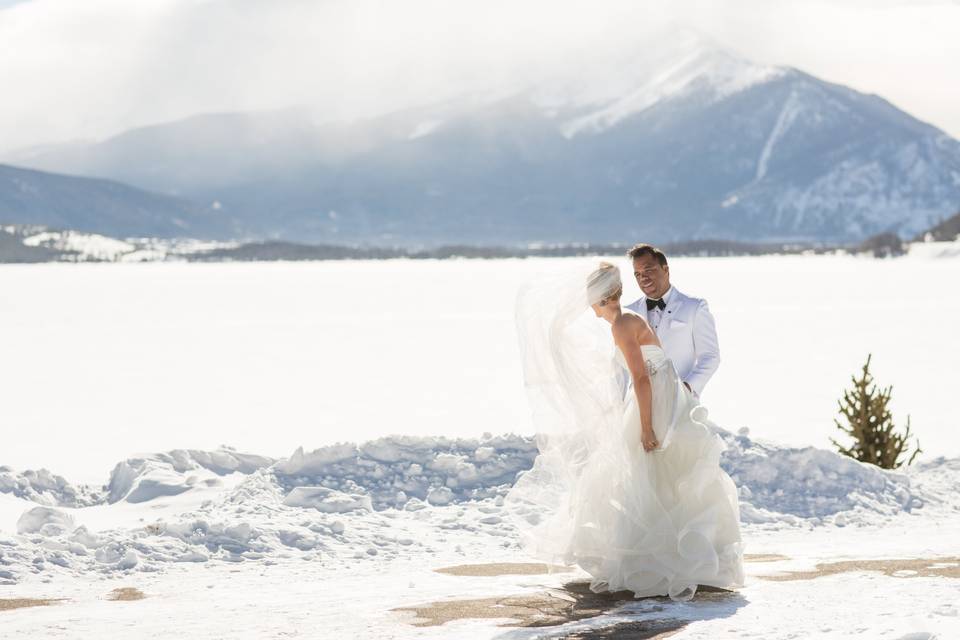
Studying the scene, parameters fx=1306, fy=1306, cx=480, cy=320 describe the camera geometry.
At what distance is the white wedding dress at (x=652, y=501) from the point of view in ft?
25.9

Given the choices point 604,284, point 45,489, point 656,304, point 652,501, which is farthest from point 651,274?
point 45,489

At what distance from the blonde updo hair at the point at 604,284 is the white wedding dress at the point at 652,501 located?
39 cm

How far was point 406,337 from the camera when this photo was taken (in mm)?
60500

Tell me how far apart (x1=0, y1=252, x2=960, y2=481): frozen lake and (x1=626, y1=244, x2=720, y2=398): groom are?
81 centimetres

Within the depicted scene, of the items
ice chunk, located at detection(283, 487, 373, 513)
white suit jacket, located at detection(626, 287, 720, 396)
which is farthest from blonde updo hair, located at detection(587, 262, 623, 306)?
ice chunk, located at detection(283, 487, 373, 513)

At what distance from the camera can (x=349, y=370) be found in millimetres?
44594

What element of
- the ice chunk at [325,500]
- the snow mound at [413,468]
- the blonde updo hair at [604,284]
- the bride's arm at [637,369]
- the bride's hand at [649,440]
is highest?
the blonde updo hair at [604,284]

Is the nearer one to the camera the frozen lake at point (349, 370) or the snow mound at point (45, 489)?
the snow mound at point (45, 489)

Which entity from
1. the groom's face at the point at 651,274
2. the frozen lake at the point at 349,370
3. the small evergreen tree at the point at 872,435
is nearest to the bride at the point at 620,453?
the groom's face at the point at 651,274

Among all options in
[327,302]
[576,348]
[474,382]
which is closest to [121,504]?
[576,348]

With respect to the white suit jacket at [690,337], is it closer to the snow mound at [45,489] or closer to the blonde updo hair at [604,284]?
the blonde updo hair at [604,284]

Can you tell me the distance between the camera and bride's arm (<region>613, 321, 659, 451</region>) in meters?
7.93

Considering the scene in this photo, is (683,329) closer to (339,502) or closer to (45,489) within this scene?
(339,502)

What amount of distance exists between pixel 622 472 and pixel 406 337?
52528 millimetres
